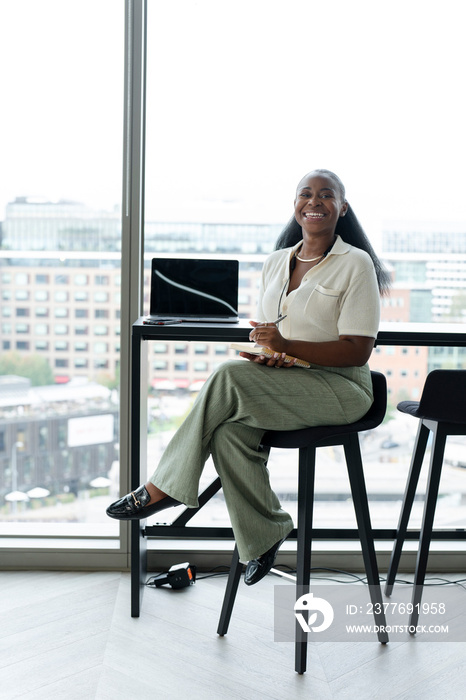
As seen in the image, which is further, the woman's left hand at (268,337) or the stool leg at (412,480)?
the stool leg at (412,480)

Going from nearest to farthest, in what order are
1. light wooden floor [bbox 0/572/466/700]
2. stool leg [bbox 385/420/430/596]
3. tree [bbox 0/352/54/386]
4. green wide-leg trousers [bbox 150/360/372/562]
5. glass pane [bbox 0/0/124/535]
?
light wooden floor [bbox 0/572/466/700] < green wide-leg trousers [bbox 150/360/372/562] < stool leg [bbox 385/420/430/596] < glass pane [bbox 0/0/124/535] < tree [bbox 0/352/54/386]

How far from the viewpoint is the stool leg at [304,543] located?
182 centimetres

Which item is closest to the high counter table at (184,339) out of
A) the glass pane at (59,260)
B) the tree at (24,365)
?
the glass pane at (59,260)

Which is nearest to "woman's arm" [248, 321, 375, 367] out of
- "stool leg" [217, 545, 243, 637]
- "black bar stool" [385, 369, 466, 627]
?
"black bar stool" [385, 369, 466, 627]

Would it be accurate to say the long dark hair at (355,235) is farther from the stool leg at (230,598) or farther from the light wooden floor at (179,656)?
the light wooden floor at (179,656)

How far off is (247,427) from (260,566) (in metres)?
0.38

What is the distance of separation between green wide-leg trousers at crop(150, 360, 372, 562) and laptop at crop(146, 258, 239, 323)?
0.48 m

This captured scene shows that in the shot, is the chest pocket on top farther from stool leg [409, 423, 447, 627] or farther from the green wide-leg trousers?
stool leg [409, 423, 447, 627]

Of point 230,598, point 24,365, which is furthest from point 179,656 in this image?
point 24,365

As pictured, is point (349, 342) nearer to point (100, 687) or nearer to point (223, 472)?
point (223, 472)

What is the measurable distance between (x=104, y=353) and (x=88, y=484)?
502 mm

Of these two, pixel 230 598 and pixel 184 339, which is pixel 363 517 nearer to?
pixel 230 598

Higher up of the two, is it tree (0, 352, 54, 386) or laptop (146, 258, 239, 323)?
laptop (146, 258, 239, 323)

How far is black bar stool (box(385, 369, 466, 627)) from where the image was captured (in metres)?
1.92
